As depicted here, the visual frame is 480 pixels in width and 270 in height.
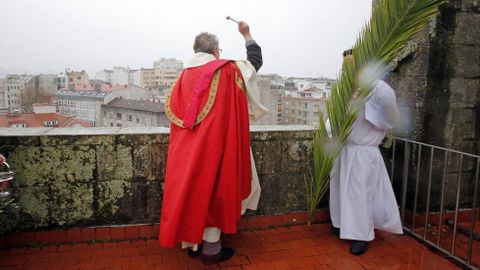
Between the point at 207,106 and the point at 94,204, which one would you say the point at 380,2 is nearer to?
the point at 207,106

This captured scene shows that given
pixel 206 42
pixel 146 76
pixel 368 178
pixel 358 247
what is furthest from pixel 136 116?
pixel 358 247

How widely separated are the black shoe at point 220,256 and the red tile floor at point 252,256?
4cm

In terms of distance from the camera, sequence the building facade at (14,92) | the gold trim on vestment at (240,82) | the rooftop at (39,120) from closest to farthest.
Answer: the gold trim on vestment at (240,82)
the rooftop at (39,120)
the building facade at (14,92)

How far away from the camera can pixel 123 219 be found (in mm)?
3459

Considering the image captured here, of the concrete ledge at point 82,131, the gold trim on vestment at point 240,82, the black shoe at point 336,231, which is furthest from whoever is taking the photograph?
the black shoe at point 336,231

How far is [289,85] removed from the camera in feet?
19.4

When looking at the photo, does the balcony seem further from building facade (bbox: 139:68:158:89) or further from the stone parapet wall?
building facade (bbox: 139:68:158:89)

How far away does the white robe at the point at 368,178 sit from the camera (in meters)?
3.29

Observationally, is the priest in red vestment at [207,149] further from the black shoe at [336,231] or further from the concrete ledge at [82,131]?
the black shoe at [336,231]

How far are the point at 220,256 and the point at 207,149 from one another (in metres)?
0.94

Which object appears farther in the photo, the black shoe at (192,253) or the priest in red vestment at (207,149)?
the black shoe at (192,253)

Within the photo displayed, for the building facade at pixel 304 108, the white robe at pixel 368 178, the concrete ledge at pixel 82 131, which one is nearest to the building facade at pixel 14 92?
the concrete ledge at pixel 82 131

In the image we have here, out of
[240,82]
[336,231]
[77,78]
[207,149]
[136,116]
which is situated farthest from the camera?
[77,78]

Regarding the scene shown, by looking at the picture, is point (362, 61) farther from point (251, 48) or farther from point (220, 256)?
point (220, 256)
